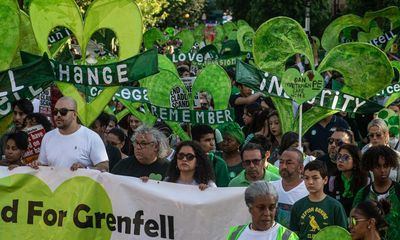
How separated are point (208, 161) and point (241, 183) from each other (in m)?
0.39

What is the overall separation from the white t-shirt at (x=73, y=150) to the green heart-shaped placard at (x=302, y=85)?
239 centimetres

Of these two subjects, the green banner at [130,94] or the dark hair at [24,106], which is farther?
the green banner at [130,94]

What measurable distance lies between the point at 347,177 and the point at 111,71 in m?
2.53

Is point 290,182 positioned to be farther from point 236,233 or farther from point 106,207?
point 236,233

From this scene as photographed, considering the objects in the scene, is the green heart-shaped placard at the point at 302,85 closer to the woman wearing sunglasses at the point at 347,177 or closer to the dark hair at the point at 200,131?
the dark hair at the point at 200,131

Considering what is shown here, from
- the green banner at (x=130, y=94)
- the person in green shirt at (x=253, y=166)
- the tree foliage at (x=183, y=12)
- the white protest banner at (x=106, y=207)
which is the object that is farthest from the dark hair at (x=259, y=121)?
the tree foliage at (x=183, y=12)

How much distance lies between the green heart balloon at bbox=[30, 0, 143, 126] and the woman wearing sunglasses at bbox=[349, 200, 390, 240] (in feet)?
13.7

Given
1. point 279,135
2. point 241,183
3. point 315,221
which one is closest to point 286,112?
point 279,135

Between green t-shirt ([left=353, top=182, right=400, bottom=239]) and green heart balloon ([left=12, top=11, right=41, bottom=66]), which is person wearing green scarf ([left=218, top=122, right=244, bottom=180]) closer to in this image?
green t-shirt ([left=353, top=182, right=400, bottom=239])

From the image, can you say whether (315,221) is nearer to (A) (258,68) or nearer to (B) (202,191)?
(B) (202,191)

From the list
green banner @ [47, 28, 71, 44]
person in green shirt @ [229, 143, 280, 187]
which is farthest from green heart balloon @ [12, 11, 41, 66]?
person in green shirt @ [229, 143, 280, 187]

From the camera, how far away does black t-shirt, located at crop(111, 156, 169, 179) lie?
27.1ft

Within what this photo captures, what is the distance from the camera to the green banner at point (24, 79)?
9.40 metres

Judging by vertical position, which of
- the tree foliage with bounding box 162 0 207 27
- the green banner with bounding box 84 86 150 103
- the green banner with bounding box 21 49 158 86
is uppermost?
the tree foliage with bounding box 162 0 207 27
